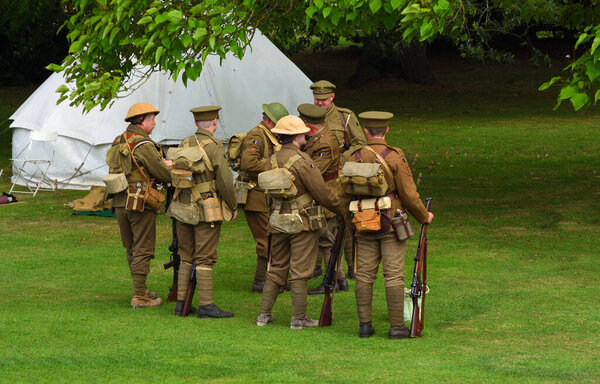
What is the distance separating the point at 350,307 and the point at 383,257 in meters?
1.42

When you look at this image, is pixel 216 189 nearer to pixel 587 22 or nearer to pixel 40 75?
pixel 587 22

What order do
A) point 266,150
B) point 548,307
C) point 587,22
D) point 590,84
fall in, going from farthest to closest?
point 587,22 → point 590,84 → point 266,150 → point 548,307

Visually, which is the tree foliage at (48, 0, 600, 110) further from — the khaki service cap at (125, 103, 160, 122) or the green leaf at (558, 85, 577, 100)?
the khaki service cap at (125, 103, 160, 122)

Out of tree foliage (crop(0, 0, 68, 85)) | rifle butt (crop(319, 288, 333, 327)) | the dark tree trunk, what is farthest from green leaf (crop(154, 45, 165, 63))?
the dark tree trunk

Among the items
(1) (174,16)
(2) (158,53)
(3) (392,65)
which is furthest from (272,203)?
(3) (392,65)

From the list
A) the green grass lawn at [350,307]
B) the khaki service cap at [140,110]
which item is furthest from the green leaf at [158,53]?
the green grass lawn at [350,307]

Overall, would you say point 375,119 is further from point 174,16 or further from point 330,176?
point 174,16

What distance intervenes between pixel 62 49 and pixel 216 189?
27662mm

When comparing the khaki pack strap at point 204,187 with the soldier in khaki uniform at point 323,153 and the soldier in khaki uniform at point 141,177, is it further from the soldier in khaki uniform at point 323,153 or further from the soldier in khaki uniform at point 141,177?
the soldier in khaki uniform at point 323,153

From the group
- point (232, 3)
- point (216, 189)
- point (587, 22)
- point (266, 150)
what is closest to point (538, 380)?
point (216, 189)

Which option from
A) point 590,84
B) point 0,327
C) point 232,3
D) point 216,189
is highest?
point 232,3

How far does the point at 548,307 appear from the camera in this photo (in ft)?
29.4

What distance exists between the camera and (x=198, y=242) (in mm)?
8781

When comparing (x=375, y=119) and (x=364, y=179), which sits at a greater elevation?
(x=375, y=119)
